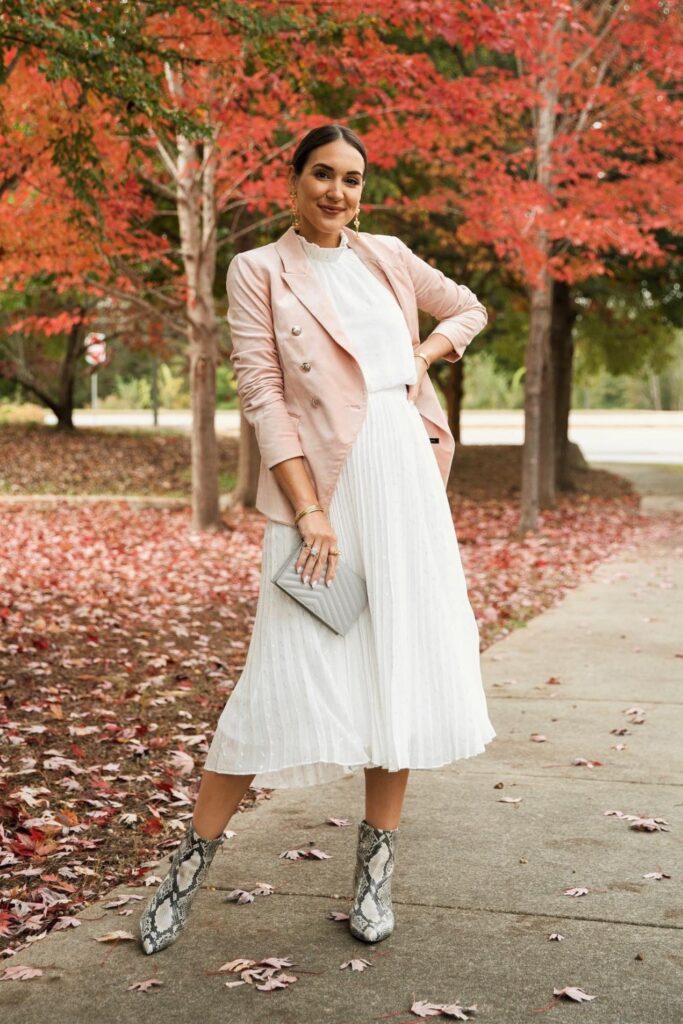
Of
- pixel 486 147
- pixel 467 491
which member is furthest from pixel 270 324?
pixel 467 491

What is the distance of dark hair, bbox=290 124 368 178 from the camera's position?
3.15m

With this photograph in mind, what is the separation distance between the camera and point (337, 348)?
314 centimetres

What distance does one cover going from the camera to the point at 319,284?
10.5 ft

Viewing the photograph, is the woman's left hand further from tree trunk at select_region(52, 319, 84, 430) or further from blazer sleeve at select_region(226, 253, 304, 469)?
tree trunk at select_region(52, 319, 84, 430)

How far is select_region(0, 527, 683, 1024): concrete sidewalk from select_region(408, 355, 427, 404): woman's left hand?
1.40 m

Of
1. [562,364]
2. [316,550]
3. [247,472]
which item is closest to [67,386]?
[247,472]

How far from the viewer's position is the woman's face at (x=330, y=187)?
315 cm

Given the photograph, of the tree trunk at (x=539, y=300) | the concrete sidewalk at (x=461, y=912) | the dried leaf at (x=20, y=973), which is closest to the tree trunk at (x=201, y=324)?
the tree trunk at (x=539, y=300)

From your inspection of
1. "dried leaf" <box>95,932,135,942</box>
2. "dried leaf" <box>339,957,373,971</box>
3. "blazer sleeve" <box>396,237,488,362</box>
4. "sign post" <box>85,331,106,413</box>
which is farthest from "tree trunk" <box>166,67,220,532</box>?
"dried leaf" <box>339,957,373,971</box>

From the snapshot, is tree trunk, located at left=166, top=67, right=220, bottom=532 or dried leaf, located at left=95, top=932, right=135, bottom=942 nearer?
dried leaf, located at left=95, top=932, right=135, bottom=942

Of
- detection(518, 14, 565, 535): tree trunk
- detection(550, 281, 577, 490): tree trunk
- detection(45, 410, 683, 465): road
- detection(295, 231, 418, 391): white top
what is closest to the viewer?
detection(295, 231, 418, 391): white top

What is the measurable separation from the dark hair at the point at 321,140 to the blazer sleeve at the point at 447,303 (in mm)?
315

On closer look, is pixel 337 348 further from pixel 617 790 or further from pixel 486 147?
pixel 486 147

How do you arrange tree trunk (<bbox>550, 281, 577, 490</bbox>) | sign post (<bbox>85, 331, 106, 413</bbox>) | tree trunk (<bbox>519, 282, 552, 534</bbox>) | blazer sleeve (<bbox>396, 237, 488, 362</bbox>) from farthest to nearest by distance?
sign post (<bbox>85, 331, 106, 413</bbox>)
tree trunk (<bbox>550, 281, 577, 490</bbox>)
tree trunk (<bbox>519, 282, 552, 534</bbox>)
blazer sleeve (<bbox>396, 237, 488, 362</bbox>)
